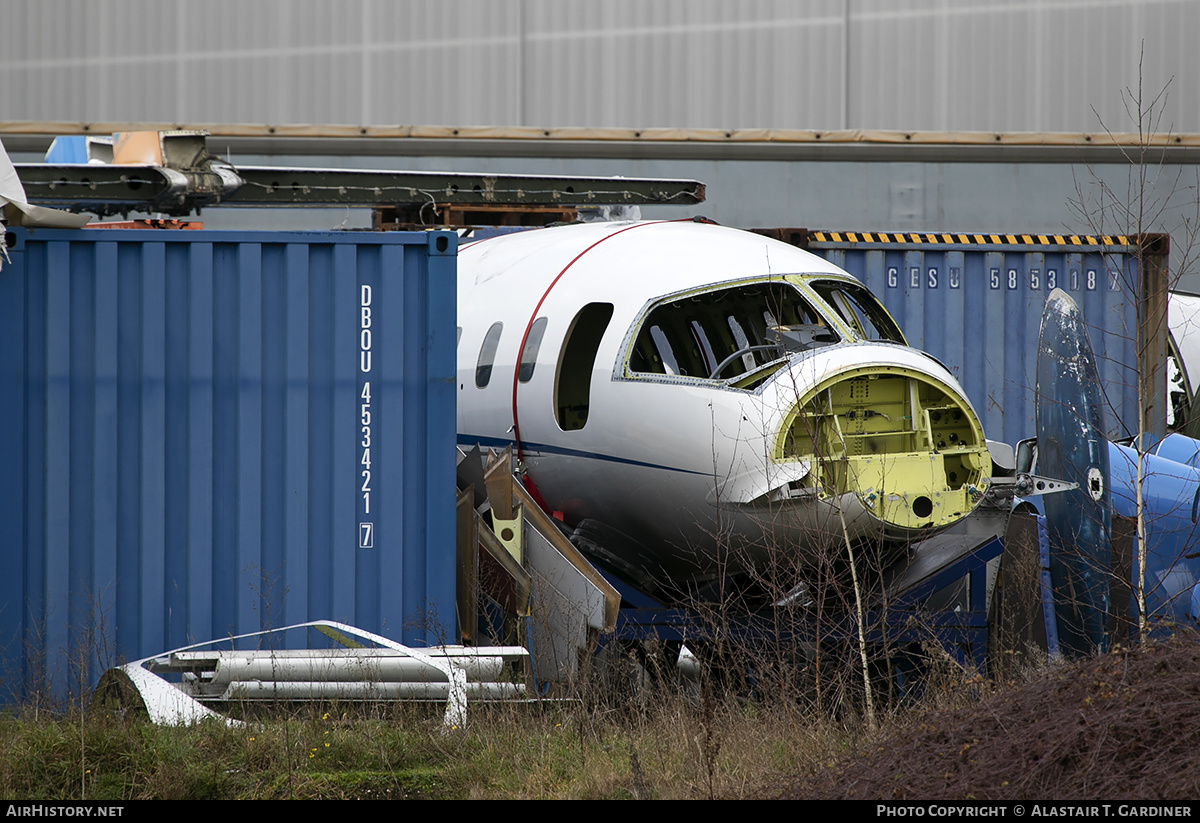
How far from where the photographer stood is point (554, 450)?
931 centimetres

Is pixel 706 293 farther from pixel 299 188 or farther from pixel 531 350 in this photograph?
pixel 299 188

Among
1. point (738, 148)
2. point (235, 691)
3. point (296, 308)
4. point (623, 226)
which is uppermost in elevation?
point (738, 148)

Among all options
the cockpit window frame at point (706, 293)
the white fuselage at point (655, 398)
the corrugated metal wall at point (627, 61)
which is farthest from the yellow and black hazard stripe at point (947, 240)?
the cockpit window frame at point (706, 293)

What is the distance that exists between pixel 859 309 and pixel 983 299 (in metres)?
6.54

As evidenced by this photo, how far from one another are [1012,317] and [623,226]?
696 centimetres

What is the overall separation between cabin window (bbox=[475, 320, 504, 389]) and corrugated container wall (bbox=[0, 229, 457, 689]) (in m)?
1.69

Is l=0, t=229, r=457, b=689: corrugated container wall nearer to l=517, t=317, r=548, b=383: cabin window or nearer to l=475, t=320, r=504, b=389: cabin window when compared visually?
l=517, t=317, r=548, b=383: cabin window

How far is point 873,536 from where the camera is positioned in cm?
789

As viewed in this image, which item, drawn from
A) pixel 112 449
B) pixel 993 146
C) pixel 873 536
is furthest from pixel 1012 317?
pixel 112 449

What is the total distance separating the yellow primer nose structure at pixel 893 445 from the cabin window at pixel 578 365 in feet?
6.59

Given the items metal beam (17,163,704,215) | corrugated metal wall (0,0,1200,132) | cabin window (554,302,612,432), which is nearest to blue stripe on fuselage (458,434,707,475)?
cabin window (554,302,612,432)

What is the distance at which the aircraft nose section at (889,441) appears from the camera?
771cm

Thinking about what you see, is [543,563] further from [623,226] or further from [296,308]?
[623,226]

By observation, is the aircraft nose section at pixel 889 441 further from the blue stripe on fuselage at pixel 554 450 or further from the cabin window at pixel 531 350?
the cabin window at pixel 531 350
